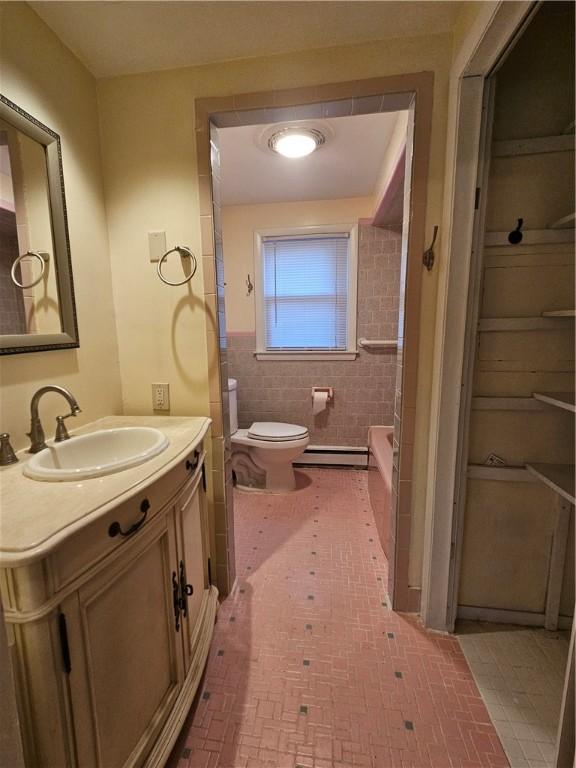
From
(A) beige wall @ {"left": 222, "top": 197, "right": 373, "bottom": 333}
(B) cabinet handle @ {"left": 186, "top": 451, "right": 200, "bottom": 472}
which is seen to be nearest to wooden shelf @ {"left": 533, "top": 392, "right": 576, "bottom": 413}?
(B) cabinet handle @ {"left": 186, "top": 451, "right": 200, "bottom": 472}

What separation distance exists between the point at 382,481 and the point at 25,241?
1923mm

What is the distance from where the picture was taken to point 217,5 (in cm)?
104

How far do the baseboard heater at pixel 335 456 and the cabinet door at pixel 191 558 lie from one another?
5.94 feet

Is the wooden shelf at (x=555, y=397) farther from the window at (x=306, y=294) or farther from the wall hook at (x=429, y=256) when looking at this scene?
the window at (x=306, y=294)

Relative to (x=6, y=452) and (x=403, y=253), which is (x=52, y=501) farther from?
(x=403, y=253)

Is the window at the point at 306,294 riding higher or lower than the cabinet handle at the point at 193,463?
higher

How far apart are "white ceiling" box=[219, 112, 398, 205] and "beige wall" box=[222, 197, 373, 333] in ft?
0.21

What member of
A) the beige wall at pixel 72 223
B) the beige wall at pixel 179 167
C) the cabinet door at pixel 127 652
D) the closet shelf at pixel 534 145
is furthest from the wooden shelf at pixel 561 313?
the beige wall at pixel 72 223

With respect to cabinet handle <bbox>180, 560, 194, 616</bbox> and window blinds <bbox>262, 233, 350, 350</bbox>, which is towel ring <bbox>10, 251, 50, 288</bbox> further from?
window blinds <bbox>262, 233, 350, 350</bbox>

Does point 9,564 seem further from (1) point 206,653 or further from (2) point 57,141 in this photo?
(2) point 57,141

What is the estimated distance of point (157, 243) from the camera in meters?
1.39

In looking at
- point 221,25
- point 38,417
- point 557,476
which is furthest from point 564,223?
point 38,417

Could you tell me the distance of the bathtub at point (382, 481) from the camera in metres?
1.74

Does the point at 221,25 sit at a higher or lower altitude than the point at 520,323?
higher
